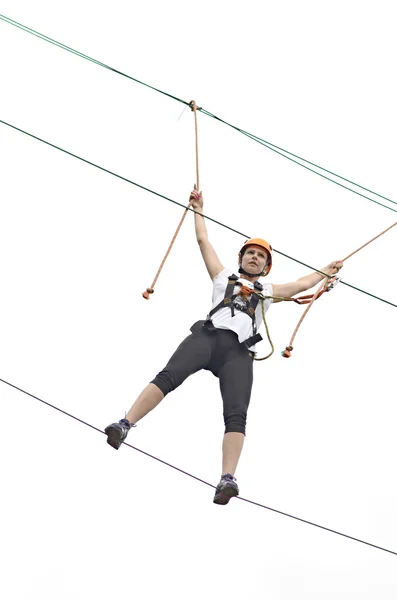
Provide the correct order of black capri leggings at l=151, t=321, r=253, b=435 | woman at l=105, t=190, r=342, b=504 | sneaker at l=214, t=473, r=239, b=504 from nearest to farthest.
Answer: sneaker at l=214, t=473, r=239, b=504, woman at l=105, t=190, r=342, b=504, black capri leggings at l=151, t=321, r=253, b=435

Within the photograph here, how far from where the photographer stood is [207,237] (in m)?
11.5

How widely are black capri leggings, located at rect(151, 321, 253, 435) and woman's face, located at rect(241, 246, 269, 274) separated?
636 mm

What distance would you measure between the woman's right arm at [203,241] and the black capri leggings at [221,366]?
0.50 meters

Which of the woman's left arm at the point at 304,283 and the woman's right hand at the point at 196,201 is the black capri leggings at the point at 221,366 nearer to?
the woman's left arm at the point at 304,283

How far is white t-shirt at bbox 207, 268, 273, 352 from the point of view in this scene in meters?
11.1

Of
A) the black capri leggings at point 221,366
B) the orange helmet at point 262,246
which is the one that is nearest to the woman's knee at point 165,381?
the black capri leggings at point 221,366

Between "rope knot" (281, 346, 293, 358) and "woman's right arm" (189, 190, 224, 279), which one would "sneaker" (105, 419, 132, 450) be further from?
"woman's right arm" (189, 190, 224, 279)

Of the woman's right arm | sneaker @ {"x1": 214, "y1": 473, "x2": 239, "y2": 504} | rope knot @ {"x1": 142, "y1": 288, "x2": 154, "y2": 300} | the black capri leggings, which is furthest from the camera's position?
the woman's right arm

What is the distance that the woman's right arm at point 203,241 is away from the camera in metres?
11.3

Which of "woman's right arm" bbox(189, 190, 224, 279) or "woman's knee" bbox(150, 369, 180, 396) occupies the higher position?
"woman's right arm" bbox(189, 190, 224, 279)

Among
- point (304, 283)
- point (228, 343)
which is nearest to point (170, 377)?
point (228, 343)

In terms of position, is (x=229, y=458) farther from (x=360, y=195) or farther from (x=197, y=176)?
(x=360, y=195)

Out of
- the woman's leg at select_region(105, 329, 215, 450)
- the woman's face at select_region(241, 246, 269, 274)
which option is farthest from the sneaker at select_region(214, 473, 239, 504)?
the woman's face at select_region(241, 246, 269, 274)

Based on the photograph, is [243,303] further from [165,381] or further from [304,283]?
[165,381]
